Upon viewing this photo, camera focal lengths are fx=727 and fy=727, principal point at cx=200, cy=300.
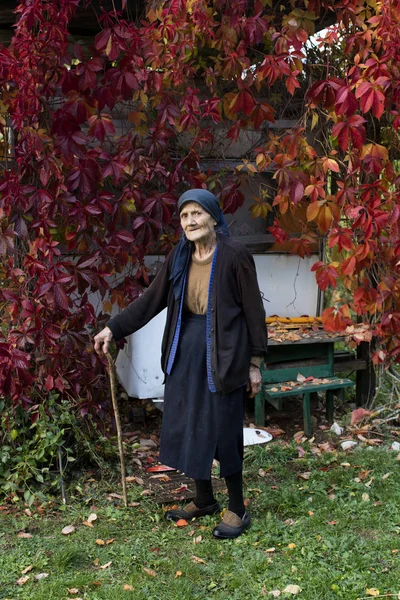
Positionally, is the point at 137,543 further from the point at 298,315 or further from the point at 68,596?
the point at 298,315

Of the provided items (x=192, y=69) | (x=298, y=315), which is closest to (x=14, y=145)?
(x=192, y=69)

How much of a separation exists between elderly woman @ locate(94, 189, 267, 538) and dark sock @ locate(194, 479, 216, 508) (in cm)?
17

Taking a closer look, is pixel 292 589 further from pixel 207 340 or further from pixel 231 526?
pixel 207 340

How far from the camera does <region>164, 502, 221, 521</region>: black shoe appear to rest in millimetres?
4363

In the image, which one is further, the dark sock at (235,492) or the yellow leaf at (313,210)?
the yellow leaf at (313,210)

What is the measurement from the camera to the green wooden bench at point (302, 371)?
5.88 m

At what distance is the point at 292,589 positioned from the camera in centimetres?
346

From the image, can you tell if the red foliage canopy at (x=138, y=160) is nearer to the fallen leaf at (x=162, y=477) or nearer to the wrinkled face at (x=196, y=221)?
the fallen leaf at (x=162, y=477)

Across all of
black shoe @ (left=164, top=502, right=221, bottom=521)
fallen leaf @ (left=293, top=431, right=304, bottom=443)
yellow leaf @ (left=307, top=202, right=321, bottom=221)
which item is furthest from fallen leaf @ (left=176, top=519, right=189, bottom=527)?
yellow leaf @ (left=307, top=202, right=321, bottom=221)

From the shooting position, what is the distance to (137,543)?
404cm

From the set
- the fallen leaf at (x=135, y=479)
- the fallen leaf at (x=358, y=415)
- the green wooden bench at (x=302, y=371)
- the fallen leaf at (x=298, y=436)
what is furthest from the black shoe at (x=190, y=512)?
the fallen leaf at (x=358, y=415)

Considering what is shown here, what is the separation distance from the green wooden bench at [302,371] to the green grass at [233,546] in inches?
38.8

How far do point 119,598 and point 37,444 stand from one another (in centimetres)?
154

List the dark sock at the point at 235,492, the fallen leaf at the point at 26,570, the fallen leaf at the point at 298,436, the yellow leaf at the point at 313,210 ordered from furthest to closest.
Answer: the fallen leaf at the point at 298,436, the yellow leaf at the point at 313,210, the dark sock at the point at 235,492, the fallen leaf at the point at 26,570
